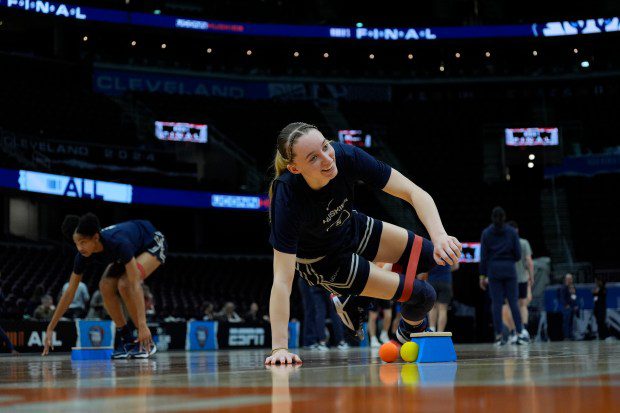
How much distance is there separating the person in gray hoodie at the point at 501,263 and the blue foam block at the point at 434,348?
646cm

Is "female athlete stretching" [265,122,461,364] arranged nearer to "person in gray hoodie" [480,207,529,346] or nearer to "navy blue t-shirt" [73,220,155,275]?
"navy blue t-shirt" [73,220,155,275]

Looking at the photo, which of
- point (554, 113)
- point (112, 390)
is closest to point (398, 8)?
point (554, 113)

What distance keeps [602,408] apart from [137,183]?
27.0m

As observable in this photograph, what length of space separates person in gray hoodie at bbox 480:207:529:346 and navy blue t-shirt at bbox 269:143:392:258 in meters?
6.32

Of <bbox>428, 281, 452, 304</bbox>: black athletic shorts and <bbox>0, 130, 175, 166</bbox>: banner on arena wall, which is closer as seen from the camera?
<bbox>428, 281, 452, 304</bbox>: black athletic shorts

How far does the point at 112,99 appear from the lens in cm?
3178

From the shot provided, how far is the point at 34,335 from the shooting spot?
46.8ft

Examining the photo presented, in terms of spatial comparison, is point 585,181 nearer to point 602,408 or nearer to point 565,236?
point 565,236

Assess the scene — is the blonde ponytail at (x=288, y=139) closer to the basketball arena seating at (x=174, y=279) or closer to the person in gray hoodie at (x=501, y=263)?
the person in gray hoodie at (x=501, y=263)

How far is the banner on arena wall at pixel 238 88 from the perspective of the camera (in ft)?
111

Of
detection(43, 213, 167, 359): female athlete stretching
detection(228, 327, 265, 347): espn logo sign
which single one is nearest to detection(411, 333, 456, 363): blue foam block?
detection(43, 213, 167, 359): female athlete stretching

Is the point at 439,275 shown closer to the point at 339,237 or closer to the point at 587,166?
the point at 339,237

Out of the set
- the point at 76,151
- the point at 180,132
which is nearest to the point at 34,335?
the point at 76,151

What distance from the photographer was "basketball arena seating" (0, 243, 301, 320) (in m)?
22.1
